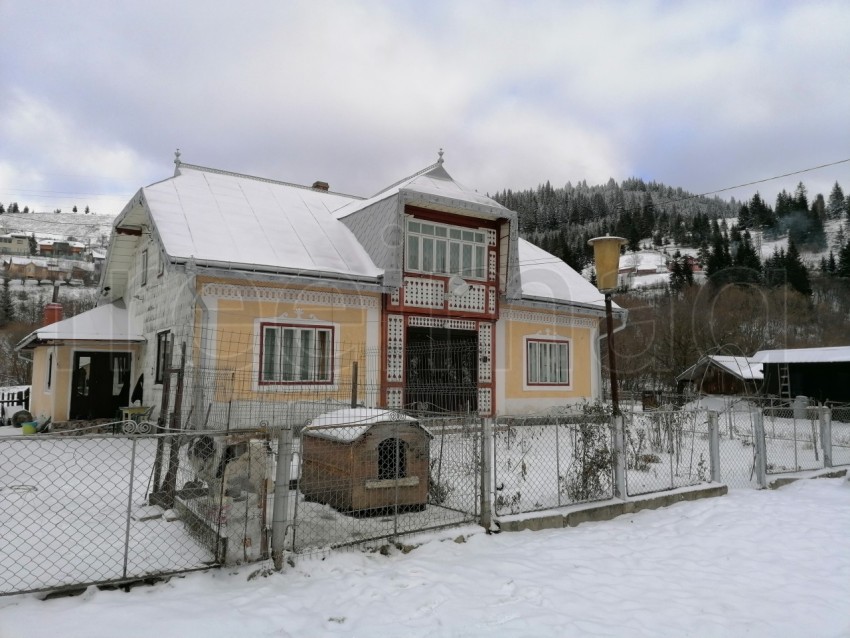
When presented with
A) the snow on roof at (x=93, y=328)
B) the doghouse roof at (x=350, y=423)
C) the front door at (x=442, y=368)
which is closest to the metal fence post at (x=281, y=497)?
the doghouse roof at (x=350, y=423)

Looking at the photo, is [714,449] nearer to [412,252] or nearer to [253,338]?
[412,252]

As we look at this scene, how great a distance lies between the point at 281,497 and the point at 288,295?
871 centimetres

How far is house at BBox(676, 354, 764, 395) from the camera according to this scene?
99.9ft

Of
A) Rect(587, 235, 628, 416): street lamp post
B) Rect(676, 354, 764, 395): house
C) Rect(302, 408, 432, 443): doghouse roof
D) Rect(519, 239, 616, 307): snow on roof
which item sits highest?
Rect(519, 239, 616, 307): snow on roof

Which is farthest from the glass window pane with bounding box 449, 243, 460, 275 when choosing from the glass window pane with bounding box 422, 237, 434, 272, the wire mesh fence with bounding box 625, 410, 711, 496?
the wire mesh fence with bounding box 625, 410, 711, 496

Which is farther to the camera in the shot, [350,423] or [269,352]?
[269,352]

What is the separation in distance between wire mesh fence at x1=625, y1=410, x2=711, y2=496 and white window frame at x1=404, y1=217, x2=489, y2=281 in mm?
5602

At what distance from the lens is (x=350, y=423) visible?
557 centimetres

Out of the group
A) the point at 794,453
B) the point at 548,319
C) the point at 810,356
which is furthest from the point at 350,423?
the point at 810,356

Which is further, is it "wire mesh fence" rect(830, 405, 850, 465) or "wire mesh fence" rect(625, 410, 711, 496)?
"wire mesh fence" rect(830, 405, 850, 465)

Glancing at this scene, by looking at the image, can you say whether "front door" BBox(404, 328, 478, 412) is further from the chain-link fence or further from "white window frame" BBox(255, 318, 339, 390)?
the chain-link fence

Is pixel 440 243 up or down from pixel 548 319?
up

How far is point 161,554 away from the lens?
4.77 metres

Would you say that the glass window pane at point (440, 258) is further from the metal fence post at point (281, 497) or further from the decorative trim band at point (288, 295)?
the metal fence post at point (281, 497)
